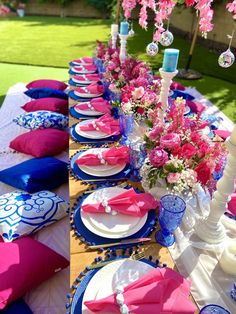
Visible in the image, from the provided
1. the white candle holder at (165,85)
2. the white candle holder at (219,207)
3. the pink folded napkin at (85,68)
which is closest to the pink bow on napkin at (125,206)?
the white candle holder at (219,207)

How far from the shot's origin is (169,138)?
1350mm

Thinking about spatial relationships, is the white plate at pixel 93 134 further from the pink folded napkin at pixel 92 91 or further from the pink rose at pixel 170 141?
the pink folded napkin at pixel 92 91

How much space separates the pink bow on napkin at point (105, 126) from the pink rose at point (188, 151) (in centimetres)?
90

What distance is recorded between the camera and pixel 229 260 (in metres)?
1.17

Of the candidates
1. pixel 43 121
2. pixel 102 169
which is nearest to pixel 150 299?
pixel 102 169

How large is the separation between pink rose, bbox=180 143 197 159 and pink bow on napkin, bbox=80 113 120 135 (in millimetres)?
905

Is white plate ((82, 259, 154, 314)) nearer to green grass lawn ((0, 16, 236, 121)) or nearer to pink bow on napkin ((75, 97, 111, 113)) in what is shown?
pink bow on napkin ((75, 97, 111, 113))

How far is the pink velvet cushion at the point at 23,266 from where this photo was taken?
135 centimetres

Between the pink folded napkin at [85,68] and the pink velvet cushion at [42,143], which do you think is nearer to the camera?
the pink velvet cushion at [42,143]

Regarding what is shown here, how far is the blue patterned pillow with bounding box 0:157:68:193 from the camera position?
2.11 meters

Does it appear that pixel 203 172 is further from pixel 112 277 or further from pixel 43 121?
pixel 43 121

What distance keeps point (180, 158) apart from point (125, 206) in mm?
355

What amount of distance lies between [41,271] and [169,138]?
3.11 ft

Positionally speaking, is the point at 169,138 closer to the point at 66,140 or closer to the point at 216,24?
the point at 66,140
